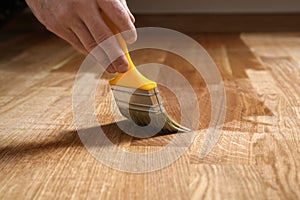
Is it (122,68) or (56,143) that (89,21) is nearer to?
(122,68)

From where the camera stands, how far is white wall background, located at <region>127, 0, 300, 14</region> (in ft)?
10.0

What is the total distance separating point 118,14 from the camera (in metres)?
0.90

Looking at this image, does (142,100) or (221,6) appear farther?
(221,6)

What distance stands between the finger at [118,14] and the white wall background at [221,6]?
2220 mm

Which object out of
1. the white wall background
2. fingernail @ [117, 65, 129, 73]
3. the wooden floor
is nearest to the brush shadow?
the wooden floor

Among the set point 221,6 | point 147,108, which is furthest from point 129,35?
point 221,6

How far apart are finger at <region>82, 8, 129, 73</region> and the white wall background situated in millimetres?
2218

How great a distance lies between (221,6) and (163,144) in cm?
223

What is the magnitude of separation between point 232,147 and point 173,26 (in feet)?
7.15

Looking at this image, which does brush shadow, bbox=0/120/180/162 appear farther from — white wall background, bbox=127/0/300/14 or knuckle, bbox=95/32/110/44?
white wall background, bbox=127/0/300/14

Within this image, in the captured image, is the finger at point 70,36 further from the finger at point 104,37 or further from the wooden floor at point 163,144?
the wooden floor at point 163,144

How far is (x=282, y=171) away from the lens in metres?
0.84

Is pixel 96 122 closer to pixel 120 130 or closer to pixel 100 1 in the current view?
pixel 120 130

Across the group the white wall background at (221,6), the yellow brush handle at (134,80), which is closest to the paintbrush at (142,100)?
the yellow brush handle at (134,80)
